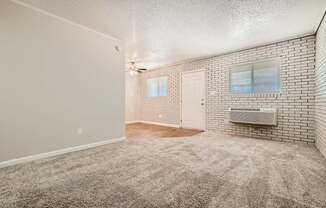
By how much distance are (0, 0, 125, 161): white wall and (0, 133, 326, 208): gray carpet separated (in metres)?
0.46

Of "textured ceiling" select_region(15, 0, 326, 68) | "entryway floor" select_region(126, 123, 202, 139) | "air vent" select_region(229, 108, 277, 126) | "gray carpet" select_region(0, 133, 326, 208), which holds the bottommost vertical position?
"entryway floor" select_region(126, 123, 202, 139)

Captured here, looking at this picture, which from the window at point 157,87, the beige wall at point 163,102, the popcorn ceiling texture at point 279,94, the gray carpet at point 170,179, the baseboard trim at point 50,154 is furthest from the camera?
the window at point 157,87

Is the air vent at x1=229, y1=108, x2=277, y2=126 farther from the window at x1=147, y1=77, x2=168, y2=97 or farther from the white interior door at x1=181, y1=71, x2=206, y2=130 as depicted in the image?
the window at x1=147, y1=77, x2=168, y2=97

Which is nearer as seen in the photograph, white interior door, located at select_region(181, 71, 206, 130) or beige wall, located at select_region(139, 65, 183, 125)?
white interior door, located at select_region(181, 71, 206, 130)

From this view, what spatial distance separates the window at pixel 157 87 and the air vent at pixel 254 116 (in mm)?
3044

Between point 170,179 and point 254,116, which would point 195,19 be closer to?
point 170,179

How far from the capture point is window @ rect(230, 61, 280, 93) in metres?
4.05

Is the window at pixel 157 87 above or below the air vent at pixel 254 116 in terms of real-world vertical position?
above

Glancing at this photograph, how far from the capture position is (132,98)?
25.1 ft

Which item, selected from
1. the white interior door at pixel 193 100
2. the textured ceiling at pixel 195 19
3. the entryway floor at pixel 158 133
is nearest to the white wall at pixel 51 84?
the textured ceiling at pixel 195 19

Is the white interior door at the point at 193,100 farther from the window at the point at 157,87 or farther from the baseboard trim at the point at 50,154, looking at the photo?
the baseboard trim at the point at 50,154

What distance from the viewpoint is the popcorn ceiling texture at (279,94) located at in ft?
11.9

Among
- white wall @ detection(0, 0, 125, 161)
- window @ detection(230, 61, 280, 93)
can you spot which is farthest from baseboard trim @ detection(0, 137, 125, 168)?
window @ detection(230, 61, 280, 93)

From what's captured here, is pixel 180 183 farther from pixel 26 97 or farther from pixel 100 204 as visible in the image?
pixel 26 97
